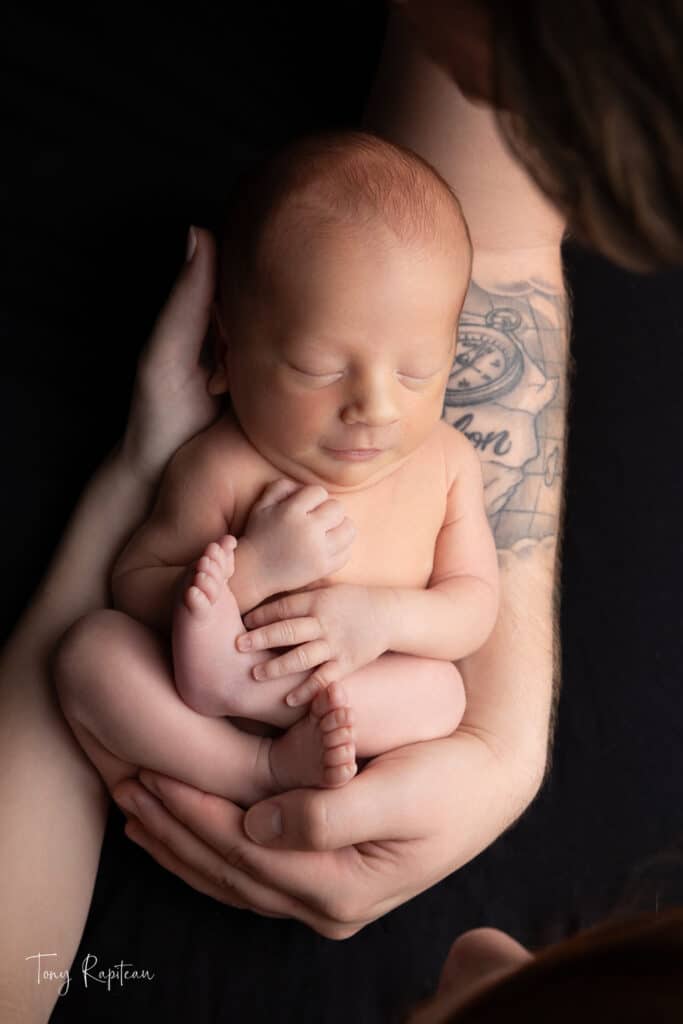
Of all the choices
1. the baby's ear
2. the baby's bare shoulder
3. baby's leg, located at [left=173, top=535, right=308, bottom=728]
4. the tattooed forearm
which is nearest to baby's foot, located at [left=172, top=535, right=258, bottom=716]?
baby's leg, located at [left=173, top=535, right=308, bottom=728]

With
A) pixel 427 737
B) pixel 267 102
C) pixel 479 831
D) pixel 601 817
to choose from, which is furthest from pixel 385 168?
pixel 601 817

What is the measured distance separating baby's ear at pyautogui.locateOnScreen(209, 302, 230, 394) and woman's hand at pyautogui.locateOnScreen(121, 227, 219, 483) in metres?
0.02

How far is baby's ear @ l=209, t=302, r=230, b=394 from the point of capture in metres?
1.33

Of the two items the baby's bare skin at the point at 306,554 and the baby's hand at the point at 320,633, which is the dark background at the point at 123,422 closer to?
the baby's bare skin at the point at 306,554

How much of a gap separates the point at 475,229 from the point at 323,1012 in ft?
3.46

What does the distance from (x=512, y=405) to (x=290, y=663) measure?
1.86ft

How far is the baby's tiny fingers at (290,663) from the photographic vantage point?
1201 millimetres

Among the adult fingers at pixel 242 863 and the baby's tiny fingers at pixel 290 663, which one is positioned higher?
the baby's tiny fingers at pixel 290 663

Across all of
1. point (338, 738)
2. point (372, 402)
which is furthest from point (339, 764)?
point (372, 402)

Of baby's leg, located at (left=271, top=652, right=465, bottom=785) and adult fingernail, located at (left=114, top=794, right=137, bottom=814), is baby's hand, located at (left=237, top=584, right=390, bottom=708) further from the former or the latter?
adult fingernail, located at (left=114, top=794, right=137, bottom=814)

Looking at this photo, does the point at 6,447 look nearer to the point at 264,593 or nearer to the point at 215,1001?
the point at 264,593

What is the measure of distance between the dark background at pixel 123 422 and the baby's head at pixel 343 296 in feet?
1.09

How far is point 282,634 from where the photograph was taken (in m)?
1.21

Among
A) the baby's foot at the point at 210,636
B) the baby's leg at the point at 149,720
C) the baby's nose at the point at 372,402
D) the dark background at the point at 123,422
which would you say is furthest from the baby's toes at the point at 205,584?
the dark background at the point at 123,422
